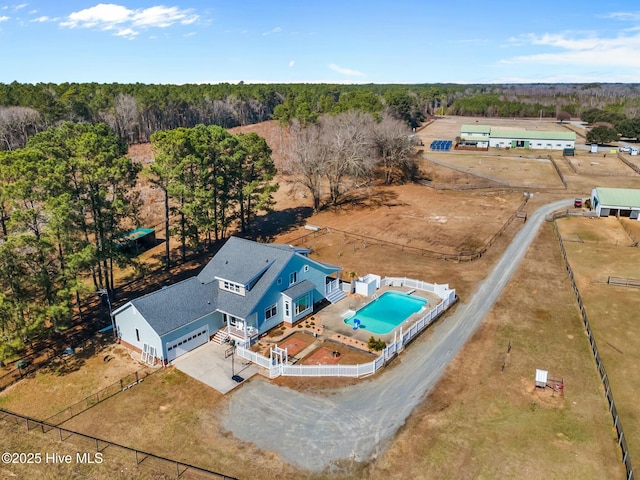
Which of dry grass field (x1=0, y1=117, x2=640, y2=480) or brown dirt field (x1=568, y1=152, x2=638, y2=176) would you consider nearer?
dry grass field (x1=0, y1=117, x2=640, y2=480)

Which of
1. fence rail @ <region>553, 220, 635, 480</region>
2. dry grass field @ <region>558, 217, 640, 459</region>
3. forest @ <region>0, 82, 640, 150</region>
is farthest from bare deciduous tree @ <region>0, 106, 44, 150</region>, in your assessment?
dry grass field @ <region>558, 217, 640, 459</region>

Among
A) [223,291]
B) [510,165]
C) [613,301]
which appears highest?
[510,165]

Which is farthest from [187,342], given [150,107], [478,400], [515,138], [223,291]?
[515,138]

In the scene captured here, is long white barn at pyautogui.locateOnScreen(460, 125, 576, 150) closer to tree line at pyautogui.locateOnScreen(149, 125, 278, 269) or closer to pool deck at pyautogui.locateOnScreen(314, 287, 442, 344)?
tree line at pyautogui.locateOnScreen(149, 125, 278, 269)

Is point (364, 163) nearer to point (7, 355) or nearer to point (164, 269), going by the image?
point (164, 269)

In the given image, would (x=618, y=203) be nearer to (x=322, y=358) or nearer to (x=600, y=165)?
(x=600, y=165)

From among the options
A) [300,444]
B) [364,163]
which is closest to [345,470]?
[300,444]

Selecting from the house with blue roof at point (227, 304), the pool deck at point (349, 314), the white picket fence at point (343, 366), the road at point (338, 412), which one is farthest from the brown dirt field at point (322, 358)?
the house with blue roof at point (227, 304)
